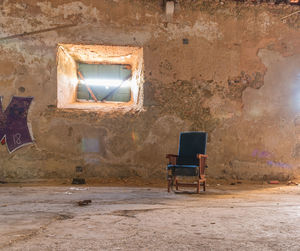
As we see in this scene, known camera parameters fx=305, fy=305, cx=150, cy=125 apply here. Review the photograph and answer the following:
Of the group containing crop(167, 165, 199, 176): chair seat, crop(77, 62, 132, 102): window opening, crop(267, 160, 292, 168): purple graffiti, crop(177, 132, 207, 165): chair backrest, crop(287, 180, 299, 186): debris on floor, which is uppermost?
crop(77, 62, 132, 102): window opening

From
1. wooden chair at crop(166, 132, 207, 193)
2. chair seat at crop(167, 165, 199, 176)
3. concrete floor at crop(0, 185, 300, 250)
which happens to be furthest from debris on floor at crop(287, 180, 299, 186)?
concrete floor at crop(0, 185, 300, 250)

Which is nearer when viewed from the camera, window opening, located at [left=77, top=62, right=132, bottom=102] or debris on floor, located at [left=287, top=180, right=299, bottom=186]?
debris on floor, located at [left=287, top=180, right=299, bottom=186]

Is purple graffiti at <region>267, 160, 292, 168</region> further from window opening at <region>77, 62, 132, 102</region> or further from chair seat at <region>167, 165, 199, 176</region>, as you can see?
window opening at <region>77, 62, 132, 102</region>

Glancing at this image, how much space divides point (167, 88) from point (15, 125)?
3121mm

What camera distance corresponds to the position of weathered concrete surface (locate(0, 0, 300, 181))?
6.07m

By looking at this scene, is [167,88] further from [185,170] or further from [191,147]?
[185,170]

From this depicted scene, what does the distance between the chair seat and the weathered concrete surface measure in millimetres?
1229

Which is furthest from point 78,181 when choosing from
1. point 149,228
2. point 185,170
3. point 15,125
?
point 149,228

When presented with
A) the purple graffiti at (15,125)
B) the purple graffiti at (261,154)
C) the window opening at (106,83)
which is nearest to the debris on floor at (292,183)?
the purple graffiti at (261,154)

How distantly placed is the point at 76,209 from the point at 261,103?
4767 mm

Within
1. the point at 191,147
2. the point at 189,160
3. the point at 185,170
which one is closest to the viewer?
the point at 185,170

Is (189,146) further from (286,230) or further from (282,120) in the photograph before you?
(286,230)

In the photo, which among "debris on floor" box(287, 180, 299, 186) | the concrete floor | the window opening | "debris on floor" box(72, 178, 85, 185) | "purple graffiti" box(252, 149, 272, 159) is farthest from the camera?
the window opening

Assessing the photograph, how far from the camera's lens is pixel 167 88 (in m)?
6.31
